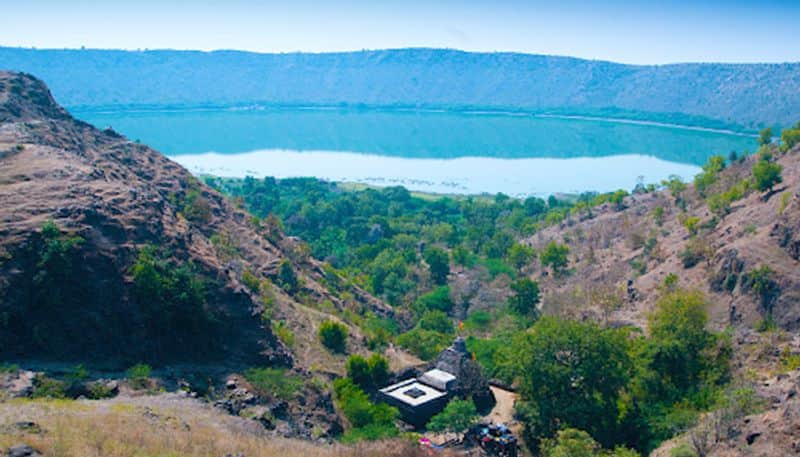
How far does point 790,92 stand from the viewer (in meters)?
164

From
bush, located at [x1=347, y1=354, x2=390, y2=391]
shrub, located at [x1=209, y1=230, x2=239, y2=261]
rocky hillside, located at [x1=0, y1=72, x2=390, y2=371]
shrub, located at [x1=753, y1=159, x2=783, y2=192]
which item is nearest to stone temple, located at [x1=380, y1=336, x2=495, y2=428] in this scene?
bush, located at [x1=347, y1=354, x2=390, y2=391]

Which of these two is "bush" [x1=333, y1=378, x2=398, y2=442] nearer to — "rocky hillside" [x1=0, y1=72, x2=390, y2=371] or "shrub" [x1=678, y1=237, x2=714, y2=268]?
"rocky hillside" [x1=0, y1=72, x2=390, y2=371]

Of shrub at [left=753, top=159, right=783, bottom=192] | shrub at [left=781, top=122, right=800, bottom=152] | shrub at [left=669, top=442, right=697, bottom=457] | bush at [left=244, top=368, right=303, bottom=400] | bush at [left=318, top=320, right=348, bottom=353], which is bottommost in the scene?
bush at [left=318, top=320, right=348, bottom=353]

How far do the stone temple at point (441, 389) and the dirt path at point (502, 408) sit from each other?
345mm

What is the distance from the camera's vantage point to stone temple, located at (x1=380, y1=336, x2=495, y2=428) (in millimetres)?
23125

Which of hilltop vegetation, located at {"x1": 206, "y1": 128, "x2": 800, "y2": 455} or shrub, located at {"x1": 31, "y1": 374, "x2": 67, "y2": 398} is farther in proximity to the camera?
hilltop vegetation, located at {"x1": 206, "y1": 128, "x2": 800, "y2": 455}

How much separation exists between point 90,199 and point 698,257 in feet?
93.3

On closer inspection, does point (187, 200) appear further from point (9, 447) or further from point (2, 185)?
point (9, 447)

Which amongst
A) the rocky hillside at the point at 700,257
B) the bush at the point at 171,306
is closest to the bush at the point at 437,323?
the rocky hillside at the point at 700,257

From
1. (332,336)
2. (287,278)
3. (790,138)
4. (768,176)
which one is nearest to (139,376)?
(332,336)

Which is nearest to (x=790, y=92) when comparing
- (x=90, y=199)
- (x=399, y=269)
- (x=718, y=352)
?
(x=399, y=269)

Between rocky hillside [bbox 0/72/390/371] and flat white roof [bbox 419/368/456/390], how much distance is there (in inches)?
136

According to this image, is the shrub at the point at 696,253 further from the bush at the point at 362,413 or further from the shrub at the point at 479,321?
the bush at the point at 362,413

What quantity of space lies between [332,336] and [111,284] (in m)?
8.85
